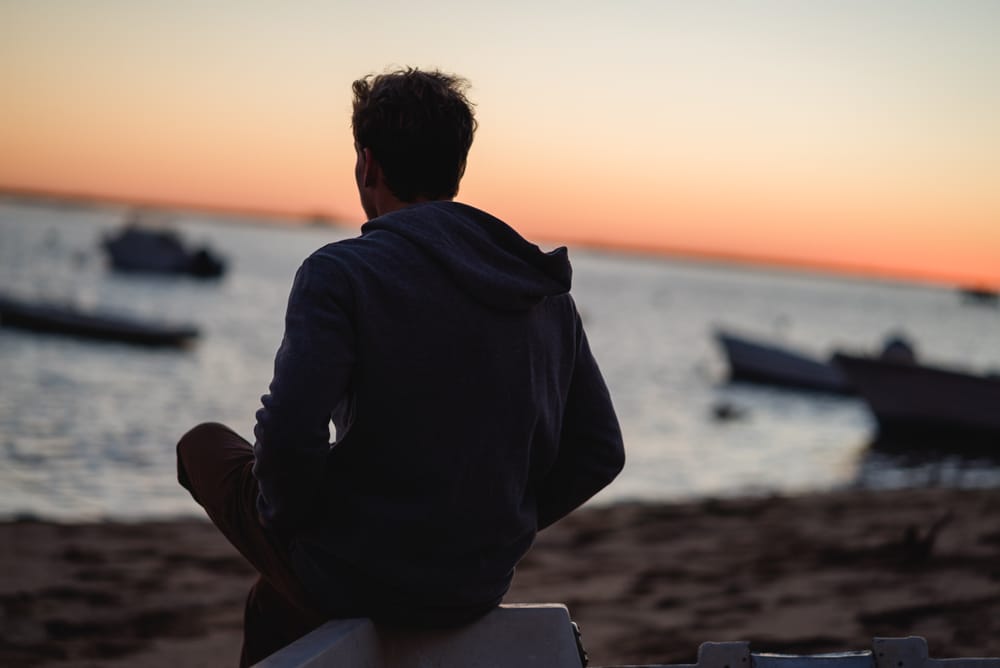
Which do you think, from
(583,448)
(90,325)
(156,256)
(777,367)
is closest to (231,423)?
(90,325)

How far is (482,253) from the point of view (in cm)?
201

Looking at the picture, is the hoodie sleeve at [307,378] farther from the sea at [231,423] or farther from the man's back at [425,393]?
the sea at [231,423]

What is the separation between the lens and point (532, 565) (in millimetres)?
6902

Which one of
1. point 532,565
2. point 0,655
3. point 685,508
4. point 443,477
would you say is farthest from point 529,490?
point 685,508

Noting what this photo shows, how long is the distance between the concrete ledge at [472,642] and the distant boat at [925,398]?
54.0ft

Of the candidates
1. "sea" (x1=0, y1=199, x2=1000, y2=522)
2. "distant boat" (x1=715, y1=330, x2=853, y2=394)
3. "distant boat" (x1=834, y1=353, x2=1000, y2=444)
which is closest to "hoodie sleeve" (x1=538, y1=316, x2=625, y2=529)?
"sea" (x1=0, y1=199, x2=1000, y2=522)

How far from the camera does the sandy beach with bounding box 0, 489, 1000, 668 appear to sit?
4.66m

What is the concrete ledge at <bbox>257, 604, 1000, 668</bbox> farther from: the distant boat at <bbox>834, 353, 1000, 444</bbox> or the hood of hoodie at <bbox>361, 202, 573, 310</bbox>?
the distant boat at <bbox>834, 353, 1000, 444</bbox>

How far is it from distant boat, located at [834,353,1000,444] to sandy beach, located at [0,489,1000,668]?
9286mm

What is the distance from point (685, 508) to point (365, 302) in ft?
26.8

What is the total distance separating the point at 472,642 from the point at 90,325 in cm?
2383

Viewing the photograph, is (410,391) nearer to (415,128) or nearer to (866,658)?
(415,128)

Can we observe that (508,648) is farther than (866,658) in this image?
No

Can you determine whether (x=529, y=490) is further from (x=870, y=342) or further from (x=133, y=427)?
(x=870, y=342)
